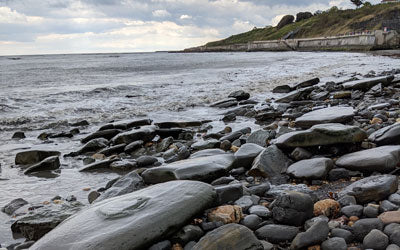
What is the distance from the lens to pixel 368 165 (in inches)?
147

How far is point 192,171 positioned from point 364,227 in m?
1.98

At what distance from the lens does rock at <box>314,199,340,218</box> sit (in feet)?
9.55

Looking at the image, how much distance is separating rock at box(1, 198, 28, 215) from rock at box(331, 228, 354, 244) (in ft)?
11.3

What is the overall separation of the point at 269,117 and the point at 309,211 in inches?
220

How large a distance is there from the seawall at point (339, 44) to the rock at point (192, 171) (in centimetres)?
4486

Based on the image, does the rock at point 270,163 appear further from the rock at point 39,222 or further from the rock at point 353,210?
the rock at point 39,222

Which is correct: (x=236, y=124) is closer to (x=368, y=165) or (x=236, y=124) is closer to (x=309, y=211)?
(x=368, y=165)

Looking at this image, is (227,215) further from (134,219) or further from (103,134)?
(103,134)

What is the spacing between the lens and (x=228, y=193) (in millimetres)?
3357

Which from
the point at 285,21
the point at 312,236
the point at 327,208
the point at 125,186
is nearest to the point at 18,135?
the point at 125,186

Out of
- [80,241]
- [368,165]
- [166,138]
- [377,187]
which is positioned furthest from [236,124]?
[80,241]

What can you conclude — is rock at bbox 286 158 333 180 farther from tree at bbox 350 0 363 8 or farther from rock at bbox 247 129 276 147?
tree at bbox 350 0 363 8

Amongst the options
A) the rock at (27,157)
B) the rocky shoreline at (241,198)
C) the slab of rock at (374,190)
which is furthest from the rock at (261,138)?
the rock at (27,157)

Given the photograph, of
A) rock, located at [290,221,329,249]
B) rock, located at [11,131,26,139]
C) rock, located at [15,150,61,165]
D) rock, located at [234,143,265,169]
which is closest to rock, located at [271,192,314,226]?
rock, located at [290,221,329,249]
